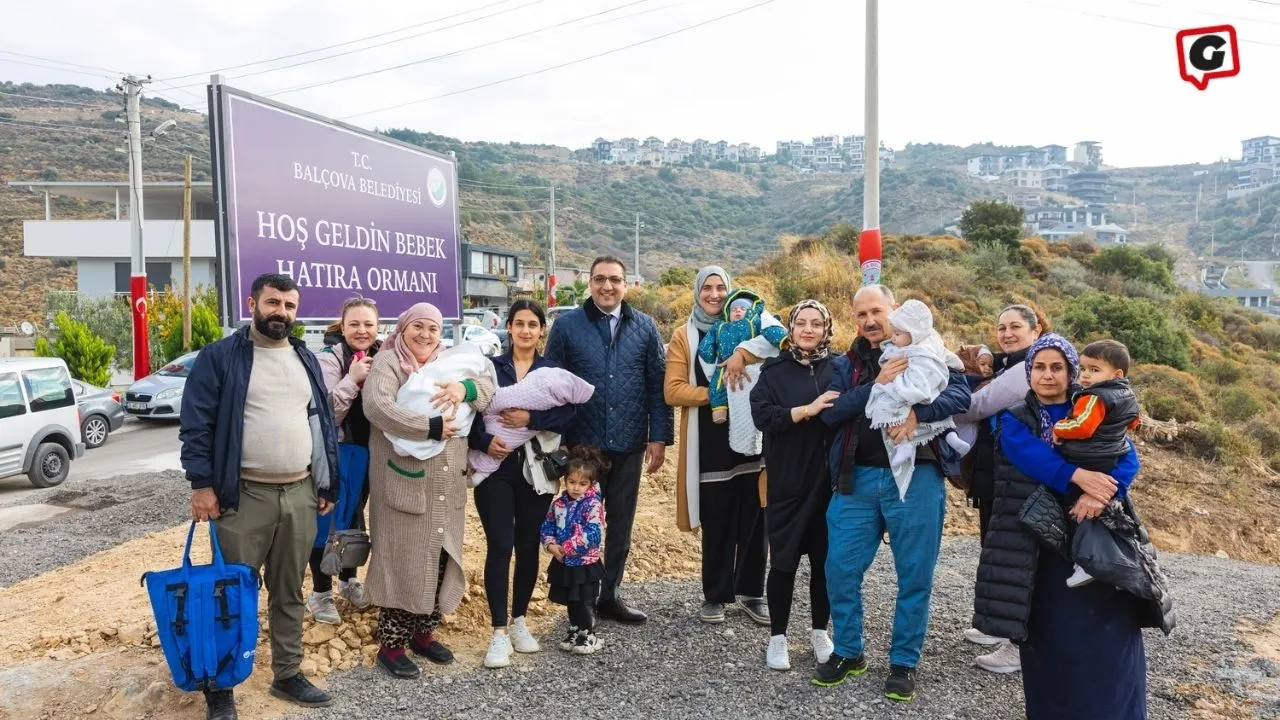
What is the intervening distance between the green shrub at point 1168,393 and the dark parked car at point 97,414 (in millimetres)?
15535

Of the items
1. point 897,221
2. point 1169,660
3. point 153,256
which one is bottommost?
point 1169,660

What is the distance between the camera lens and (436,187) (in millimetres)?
6438

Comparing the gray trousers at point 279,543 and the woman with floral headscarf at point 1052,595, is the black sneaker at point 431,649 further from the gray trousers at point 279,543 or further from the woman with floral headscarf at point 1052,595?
the woman with floral headscarf at point 1052,595

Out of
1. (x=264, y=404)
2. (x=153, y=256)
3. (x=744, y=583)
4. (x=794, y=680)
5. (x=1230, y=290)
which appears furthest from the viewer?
(x=1230, y=290)

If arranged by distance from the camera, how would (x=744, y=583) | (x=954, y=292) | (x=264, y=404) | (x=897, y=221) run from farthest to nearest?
1. (x=897, y=221)
2. (x=954, y=292)
3. (x=744, y=583)
4. (x=264, y=404)

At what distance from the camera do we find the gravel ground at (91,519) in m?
6.41

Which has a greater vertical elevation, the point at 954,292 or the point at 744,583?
the point at 954,292

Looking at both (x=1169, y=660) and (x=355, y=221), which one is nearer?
(x=1169, y=660)

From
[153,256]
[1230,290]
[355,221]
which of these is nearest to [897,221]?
[1230,290]

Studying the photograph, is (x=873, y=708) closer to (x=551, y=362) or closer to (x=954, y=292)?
(x=551, y=362)

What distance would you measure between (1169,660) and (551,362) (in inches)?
139

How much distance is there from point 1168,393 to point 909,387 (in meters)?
11.2

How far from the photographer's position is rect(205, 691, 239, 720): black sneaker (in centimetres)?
342

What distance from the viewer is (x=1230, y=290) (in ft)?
211
